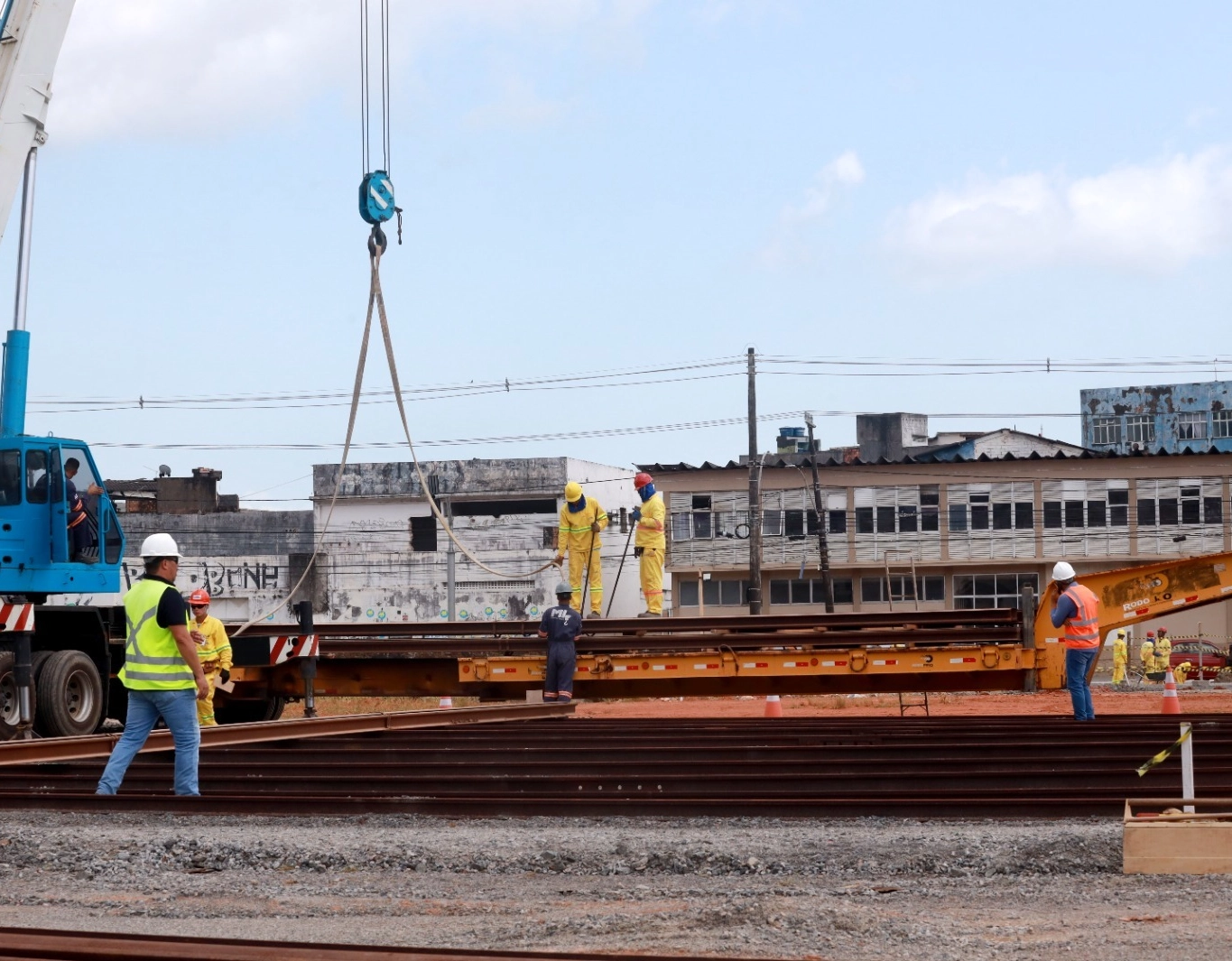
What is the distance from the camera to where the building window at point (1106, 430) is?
250ft

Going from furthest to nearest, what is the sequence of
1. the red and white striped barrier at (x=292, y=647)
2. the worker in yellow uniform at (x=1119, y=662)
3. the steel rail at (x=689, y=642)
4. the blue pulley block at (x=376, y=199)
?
1. the worker in yellow uniform at (x=1119, y=662)
2. the red and white striped barrier at (x=292, y=647)
3. the steel rail at (x=689, y=642)
4. the blue pulley block at (x=376, y=199)

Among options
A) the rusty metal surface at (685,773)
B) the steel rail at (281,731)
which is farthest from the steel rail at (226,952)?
the steel rail at (281,731)

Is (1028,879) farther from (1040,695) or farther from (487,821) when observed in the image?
(1040,695)

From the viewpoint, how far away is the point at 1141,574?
16.7 metres

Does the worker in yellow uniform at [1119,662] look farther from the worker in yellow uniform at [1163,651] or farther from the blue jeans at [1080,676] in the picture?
the blue jeans at [1080,676]

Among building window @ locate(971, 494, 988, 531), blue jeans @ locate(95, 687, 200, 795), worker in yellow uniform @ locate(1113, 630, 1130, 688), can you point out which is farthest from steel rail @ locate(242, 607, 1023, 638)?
building window @ locate(971, 494, 988, 531)

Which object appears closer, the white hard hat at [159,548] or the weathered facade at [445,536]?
the white hard hat at [159,548]

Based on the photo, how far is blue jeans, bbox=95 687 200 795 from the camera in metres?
9.62

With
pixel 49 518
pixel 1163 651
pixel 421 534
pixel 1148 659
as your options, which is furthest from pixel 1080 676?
pixel 421 534

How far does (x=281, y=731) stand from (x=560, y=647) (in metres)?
3.91

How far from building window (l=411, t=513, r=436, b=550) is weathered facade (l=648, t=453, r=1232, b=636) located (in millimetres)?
12291

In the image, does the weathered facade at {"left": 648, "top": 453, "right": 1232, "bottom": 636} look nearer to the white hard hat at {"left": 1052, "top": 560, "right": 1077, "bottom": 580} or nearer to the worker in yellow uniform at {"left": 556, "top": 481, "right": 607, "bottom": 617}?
the worker in yellow uniform at {"left": 556, "top": 481, "right": 607, "bottom": 617}

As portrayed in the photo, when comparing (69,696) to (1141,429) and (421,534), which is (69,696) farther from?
(1141,429)

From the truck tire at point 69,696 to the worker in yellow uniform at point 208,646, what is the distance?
1.37 meters
